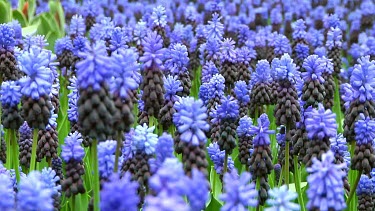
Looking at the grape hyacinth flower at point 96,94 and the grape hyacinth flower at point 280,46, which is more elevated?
the grape hyacinth flower at point 280,46

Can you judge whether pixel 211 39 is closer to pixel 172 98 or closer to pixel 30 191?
pixel 172 98

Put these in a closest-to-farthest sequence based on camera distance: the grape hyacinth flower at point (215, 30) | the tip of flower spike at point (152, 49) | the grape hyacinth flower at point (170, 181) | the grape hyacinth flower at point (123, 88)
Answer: the grape hyacinth flower at point (170, 181) → the grape hyacinth flower at point (123, 88) → the tip of flower spike at point (152, 49) → the grape hyacinth flower at point (215, 30)

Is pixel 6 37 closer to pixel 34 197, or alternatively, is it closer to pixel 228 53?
pixel 228 53

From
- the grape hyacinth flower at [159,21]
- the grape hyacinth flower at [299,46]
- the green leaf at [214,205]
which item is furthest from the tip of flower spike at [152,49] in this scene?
the grape hyacinth flower at [299,46]

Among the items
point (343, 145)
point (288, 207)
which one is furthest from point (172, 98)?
point (288, 207)

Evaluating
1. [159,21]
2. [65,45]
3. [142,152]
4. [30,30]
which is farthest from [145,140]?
[30,30]

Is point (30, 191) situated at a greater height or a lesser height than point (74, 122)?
lesser

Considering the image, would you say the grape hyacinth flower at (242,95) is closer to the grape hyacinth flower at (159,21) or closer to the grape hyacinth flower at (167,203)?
the grape hyacinth flower at (159,21)
